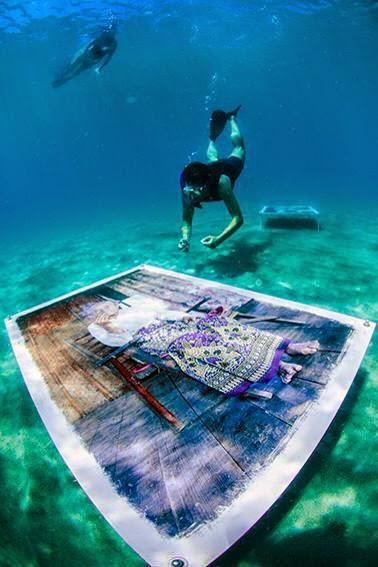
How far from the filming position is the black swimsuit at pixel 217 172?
14.8 feet

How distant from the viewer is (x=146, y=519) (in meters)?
2.04

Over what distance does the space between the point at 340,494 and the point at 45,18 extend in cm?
3043

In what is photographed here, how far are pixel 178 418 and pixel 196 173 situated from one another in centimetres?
333

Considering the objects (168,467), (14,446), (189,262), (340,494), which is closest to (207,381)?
(168,467)

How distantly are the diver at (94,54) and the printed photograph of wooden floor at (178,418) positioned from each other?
42.2ft

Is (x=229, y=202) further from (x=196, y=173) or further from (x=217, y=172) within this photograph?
(x=196, y=173)

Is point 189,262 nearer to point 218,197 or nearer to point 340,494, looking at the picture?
point 218,197

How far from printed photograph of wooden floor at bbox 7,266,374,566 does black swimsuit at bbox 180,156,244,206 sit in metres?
1.81

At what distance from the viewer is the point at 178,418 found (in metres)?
2.87

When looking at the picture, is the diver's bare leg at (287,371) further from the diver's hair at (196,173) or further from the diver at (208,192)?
the diver's hair at (196,173)

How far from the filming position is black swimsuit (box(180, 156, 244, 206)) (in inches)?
178

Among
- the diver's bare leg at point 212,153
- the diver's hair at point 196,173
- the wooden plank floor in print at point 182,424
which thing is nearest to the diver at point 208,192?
the diver's hair at point 196,173

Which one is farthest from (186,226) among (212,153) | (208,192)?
(212,153)

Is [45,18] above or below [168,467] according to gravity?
above
